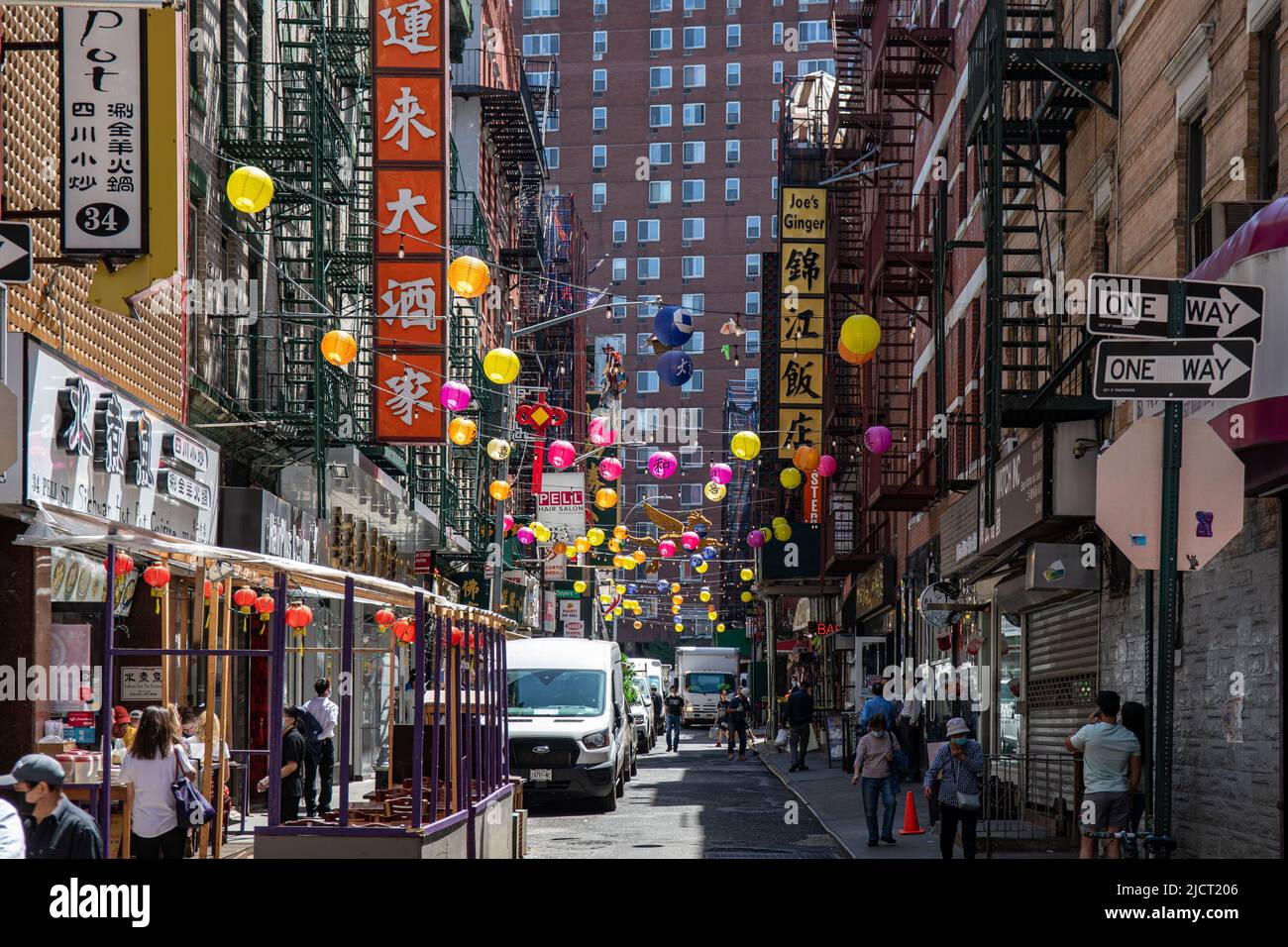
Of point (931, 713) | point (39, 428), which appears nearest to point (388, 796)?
point (39, 428)

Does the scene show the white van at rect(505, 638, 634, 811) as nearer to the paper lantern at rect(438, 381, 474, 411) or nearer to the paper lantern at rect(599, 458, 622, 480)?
the paper lantern at rect(438, 381, 474, 411)

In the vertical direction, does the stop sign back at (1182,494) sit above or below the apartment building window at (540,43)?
below

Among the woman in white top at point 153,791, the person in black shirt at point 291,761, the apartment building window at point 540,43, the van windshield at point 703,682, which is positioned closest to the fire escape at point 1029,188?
the person in black shirt at point 291,761

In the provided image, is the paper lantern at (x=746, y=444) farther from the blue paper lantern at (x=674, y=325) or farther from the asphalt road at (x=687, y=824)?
the blue paper lantern at (x=674, y=325)

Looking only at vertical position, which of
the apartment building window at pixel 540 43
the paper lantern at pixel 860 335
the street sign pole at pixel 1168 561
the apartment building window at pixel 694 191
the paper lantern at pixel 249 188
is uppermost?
the apartment building window at pixel 540 43

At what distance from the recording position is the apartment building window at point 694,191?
409 ft

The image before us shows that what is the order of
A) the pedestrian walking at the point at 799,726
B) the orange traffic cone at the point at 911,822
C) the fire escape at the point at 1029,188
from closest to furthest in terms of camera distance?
the fire escape at the point at 1029,188
the orange traffic cone at the point at 911,822
the pedestrian walking at the point at 799,726

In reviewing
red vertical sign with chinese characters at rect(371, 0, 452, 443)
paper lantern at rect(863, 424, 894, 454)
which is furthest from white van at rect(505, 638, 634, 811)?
paper lantern at rect(863, 424, 894, 454)

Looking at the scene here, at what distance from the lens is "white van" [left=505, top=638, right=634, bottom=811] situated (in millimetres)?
23656

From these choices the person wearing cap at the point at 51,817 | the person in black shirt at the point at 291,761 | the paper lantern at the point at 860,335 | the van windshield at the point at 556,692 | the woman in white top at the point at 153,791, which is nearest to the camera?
the person wearing cap at the point at 51,817

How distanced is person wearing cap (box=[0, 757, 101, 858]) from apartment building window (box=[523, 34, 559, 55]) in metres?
119

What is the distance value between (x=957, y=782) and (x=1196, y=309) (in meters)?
8.37

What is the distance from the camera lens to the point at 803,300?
41031mm

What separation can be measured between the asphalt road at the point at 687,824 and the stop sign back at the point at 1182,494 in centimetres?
972
